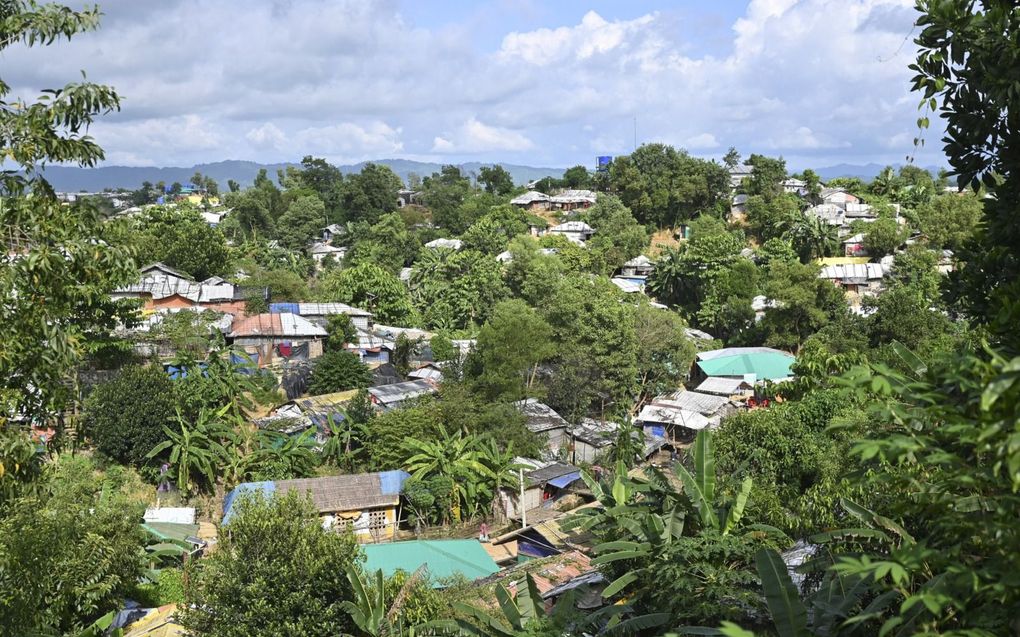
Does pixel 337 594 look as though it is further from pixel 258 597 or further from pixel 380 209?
pixel 380 209

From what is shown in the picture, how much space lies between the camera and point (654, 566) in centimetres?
806

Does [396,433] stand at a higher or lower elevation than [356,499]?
higher

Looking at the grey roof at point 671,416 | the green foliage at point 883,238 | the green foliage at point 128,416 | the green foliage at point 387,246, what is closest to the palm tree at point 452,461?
the green foliage at point 128,416

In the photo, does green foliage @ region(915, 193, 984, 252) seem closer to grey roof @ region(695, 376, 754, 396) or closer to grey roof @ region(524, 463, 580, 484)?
grey roof @ region(695, 376, 754, 396)

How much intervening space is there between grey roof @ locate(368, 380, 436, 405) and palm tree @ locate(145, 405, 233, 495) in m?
4.59

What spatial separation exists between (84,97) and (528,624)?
5931 mm

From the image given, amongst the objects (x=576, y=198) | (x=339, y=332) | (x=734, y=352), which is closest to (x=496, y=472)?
(x=339, y=332)

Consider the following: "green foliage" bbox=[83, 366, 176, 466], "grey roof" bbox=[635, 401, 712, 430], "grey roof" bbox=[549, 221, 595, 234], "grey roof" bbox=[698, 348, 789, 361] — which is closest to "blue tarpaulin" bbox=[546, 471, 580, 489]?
"grey roof" bbox=[635, 401, 712, 430]

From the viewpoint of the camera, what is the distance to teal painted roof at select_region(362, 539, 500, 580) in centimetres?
1395

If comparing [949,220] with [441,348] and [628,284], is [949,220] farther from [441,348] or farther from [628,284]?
[441,348]

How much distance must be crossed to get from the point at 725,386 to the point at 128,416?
1804 centimetres

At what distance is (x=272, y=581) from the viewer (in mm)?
8930

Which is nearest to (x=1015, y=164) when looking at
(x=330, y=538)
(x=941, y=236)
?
(x=330, y=538)

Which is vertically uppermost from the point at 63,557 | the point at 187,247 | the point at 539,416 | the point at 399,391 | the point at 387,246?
the point at 187,247
